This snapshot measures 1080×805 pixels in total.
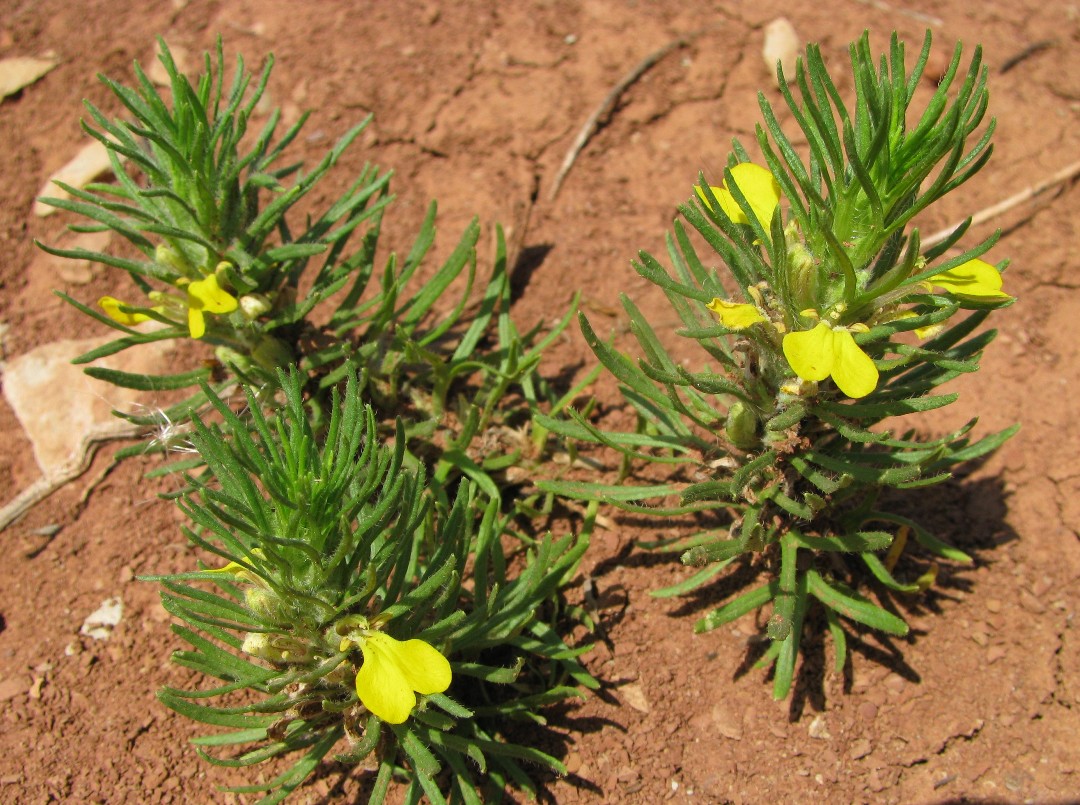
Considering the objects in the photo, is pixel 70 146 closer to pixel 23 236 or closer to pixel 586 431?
pixel 23 236

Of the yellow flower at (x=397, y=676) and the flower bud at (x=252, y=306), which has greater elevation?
the flower bud at (x=252, y=306)

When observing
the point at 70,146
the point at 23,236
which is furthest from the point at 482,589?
the point at 70,146

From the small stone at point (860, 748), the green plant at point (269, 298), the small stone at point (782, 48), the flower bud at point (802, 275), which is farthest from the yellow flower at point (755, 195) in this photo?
the small stone at point (782, 48)

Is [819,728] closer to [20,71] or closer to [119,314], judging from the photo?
[119,314]

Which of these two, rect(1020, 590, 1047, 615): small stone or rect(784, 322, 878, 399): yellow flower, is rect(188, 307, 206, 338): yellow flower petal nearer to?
rect(784, 322, 878, 399): yellow flower

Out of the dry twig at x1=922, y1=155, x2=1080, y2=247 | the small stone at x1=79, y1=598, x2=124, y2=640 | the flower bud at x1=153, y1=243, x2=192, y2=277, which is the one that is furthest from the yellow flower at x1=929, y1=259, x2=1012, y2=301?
the small stone at x1=79, y1=598, x2=124, y2=640

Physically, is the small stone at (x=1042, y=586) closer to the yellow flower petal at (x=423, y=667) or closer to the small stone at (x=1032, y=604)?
the small stone at (x=1032, y=604)

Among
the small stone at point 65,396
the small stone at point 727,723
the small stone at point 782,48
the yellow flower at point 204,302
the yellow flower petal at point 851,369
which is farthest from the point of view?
the small stone at point 782,48
